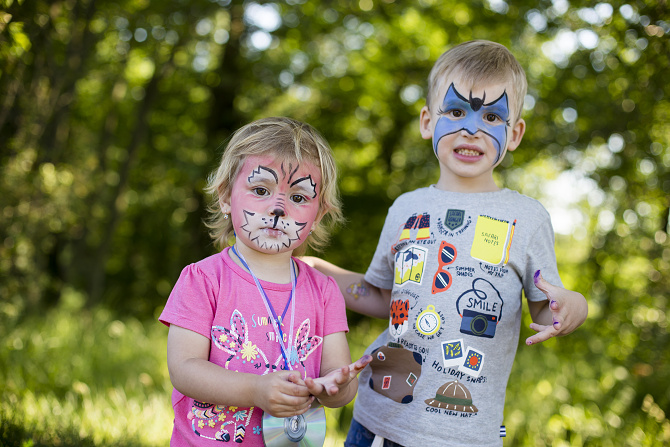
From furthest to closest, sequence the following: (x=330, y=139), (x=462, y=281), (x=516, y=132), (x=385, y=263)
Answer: (x=330, y=139)
(x=385, y=263)
(x=516, y=132)
(x=462, y=281)

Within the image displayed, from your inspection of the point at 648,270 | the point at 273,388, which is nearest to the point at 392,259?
the point at 273,388

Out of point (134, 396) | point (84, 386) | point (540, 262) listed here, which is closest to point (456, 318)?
point (540, 262)

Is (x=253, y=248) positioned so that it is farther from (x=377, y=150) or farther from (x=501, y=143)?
(x=377, y=150)

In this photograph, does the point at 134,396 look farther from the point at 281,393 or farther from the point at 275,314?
the point at 281,393

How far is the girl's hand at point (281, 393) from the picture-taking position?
165 centimetres

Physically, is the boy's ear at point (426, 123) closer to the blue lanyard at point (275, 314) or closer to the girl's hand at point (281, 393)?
the blue lanyard at point (275, 314)

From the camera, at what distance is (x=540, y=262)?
86.6 inches

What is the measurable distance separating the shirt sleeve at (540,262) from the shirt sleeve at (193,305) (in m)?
1.18

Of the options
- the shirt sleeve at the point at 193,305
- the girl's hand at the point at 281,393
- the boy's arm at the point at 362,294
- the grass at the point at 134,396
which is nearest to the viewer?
the girl's hand at the point at 281,393

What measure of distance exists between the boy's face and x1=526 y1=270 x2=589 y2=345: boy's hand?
51 centimetres

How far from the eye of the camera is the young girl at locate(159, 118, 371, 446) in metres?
1.74

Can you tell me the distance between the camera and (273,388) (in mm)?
1652

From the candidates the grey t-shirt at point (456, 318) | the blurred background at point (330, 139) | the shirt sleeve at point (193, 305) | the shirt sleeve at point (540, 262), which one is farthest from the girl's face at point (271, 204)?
the blurred background at point (330, 139)

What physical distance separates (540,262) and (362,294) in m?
0.77
